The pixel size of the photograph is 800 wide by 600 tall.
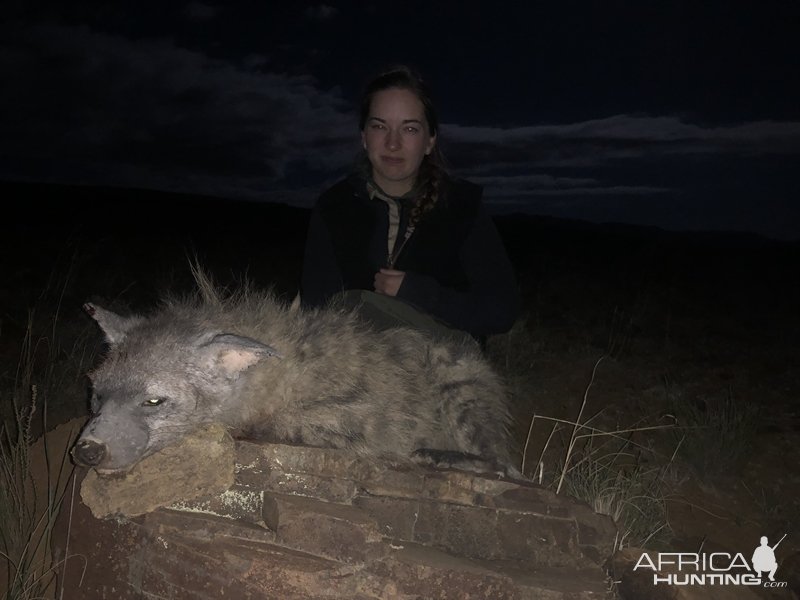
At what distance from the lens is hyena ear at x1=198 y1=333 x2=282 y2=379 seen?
2.55 meters

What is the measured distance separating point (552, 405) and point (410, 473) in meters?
3.72

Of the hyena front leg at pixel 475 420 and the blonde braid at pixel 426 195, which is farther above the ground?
the blonde braid at pixel 426 195

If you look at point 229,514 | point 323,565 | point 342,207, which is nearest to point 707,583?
point 323,565

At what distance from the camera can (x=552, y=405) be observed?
6.11 metres

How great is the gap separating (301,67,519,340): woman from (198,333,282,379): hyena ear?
1.28 meters

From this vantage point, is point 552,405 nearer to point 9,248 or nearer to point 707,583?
point 707,583

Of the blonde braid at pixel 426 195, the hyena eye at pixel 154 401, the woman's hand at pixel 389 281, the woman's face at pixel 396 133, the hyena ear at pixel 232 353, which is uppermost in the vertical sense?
the woman's face at pixel 396 133

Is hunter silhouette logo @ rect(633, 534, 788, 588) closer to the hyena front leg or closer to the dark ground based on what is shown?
the dark ground

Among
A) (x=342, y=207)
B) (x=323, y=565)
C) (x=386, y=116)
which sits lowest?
(x=323, y=565)

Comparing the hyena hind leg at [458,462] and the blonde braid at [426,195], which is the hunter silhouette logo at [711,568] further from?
the blonde braid at [426,195]


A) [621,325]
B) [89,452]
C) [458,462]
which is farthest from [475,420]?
[621,325]

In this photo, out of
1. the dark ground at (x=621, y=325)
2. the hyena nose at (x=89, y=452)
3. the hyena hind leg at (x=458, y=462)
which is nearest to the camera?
the hyena nose at (x=89, y=452)

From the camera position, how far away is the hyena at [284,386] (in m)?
2.49

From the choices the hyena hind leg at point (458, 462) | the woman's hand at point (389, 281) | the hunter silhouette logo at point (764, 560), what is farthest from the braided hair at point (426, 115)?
the hunter silhouette logo at point (764, 560)
